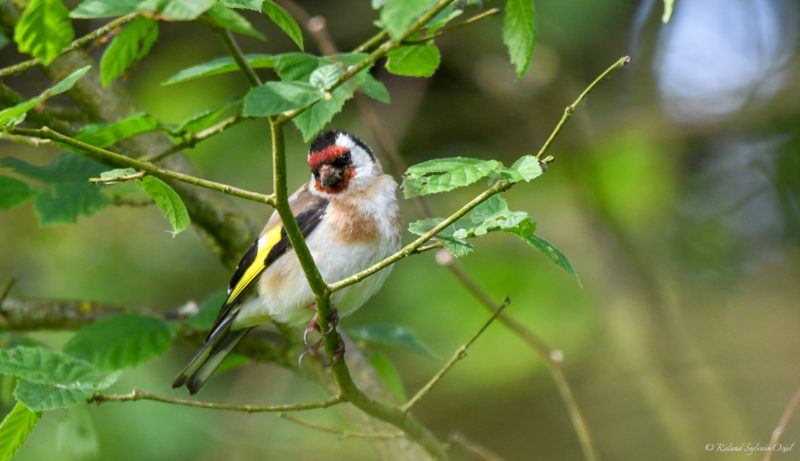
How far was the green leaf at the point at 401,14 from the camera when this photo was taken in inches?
47.3

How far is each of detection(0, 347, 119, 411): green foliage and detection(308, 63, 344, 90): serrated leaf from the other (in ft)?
2.85

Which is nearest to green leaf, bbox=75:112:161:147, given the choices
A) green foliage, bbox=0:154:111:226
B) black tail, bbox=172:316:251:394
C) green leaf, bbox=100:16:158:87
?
green leaf, bbox=100:16:158:87

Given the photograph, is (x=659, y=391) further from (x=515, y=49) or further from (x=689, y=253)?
(x=515, y=49)

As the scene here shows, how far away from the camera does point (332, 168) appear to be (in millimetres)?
3164

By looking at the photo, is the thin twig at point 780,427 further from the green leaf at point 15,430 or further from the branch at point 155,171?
the green leaf at point 15,430

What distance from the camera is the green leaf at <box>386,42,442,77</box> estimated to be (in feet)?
5.84

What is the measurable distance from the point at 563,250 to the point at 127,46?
4911mm

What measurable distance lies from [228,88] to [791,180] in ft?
13.5

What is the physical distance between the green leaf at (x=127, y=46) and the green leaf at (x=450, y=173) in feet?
A: 2.02

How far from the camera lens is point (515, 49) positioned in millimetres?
1628

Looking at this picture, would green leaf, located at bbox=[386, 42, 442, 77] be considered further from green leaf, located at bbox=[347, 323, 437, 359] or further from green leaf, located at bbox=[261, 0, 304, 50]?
green leaf, located at bbox=[347, 323, 437, 359]

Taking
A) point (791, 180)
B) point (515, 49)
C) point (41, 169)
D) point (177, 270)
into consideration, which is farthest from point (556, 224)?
point (515, 49)

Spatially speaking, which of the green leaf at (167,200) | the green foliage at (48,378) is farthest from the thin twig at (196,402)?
the green leaf at (167,200)

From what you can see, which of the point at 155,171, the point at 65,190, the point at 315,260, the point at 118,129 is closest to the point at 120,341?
the point at 65,190
